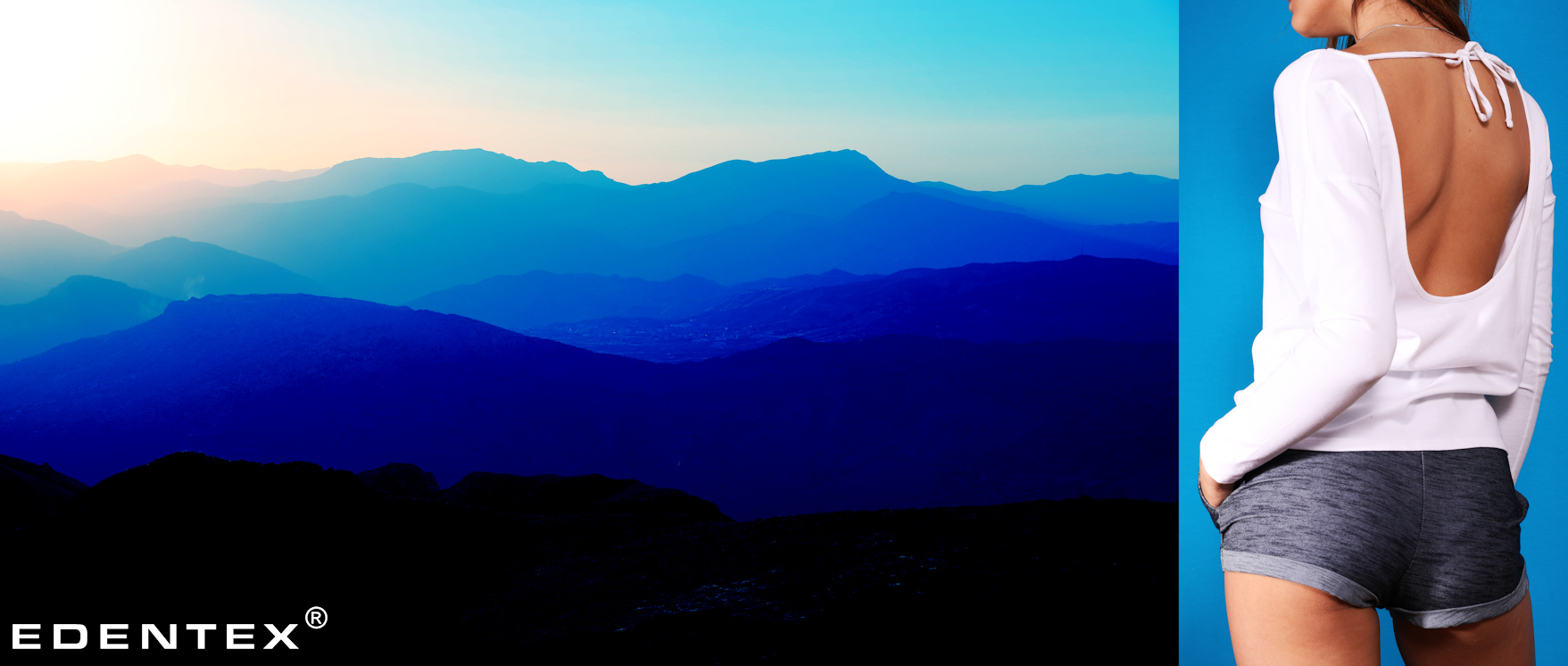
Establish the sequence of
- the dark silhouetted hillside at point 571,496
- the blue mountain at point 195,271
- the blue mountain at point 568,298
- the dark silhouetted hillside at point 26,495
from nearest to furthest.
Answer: the dark silhouetted hillside at point 26,495 < the dark silhouetted hillside at point 571,496 < the blue mountain at point 195,271 < the blue mountain at point 568,298

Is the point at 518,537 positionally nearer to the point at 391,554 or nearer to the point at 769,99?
the point at 391,554

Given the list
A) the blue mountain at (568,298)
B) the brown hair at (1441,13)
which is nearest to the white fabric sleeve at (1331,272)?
the brown hair at (1441,13)

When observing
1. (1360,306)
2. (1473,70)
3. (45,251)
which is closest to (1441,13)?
(1473,70)

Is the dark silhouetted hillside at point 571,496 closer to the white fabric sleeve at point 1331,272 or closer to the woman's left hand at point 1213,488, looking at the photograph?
the woman's left hand at point 1213,488

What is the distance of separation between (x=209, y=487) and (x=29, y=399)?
361 inches

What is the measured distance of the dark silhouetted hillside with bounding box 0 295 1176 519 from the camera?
1099 centimetres

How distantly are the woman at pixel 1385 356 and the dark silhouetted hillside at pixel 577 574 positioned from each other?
167 cm

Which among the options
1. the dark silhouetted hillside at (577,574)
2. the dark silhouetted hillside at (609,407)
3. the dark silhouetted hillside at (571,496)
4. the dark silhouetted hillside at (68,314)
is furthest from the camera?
the dark silhouetted hillside at (609,407)

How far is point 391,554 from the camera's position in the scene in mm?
3527

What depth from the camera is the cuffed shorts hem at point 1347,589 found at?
0.58 m

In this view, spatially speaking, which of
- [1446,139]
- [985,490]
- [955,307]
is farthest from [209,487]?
[955,307]

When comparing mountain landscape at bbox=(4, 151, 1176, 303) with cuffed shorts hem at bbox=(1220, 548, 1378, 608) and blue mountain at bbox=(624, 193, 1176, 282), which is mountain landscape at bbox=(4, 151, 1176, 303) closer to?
blue mountain at bbox=(624, 193, 1176, 282)

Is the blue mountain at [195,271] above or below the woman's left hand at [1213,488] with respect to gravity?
above

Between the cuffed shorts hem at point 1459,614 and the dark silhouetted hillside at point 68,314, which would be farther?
the dark silhouetted hillside at point 68,314
